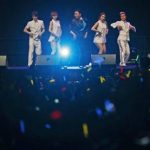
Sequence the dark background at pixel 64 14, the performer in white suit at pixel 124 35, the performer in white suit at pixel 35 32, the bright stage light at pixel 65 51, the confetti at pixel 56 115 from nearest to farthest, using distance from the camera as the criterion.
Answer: the confetti at pixel 56 115 → the performer in white suit at pixel 124 35 → the performer in white suit at pixel 35 32 → the bright stage light at pixel 65 51 → the dark background at pixel 64 14

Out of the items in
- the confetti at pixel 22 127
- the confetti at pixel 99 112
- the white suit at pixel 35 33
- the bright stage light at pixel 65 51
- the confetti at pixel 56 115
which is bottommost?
the confetti at pixel 22 127

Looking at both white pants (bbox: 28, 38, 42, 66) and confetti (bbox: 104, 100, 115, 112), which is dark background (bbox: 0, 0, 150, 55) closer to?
white pants (bbox: 28, 38, 42, 66)

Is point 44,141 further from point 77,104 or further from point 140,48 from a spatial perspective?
point 140,48

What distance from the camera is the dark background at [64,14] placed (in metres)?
17.4

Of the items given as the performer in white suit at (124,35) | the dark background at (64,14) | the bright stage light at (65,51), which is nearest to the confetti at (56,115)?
the performer in white suit at (124,35)

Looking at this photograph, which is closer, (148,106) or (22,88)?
(148,106)

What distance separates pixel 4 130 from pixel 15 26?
14.2 meters

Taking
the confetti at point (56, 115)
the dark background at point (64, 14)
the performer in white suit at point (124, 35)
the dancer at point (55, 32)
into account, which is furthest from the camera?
the dark background at point (64, 14)

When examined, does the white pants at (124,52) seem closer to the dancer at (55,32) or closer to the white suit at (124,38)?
the white suit at (124,38)

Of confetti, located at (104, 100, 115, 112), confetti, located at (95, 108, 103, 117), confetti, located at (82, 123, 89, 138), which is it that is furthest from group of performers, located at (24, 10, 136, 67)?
confetti, located at (82, 123, 89, 138)

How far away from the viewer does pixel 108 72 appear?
9.31 metres

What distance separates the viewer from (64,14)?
17.6m

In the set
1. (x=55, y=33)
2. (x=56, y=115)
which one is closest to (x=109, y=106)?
(x=56, y=115)

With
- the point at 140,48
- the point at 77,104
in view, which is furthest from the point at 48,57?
the point at 77,104
